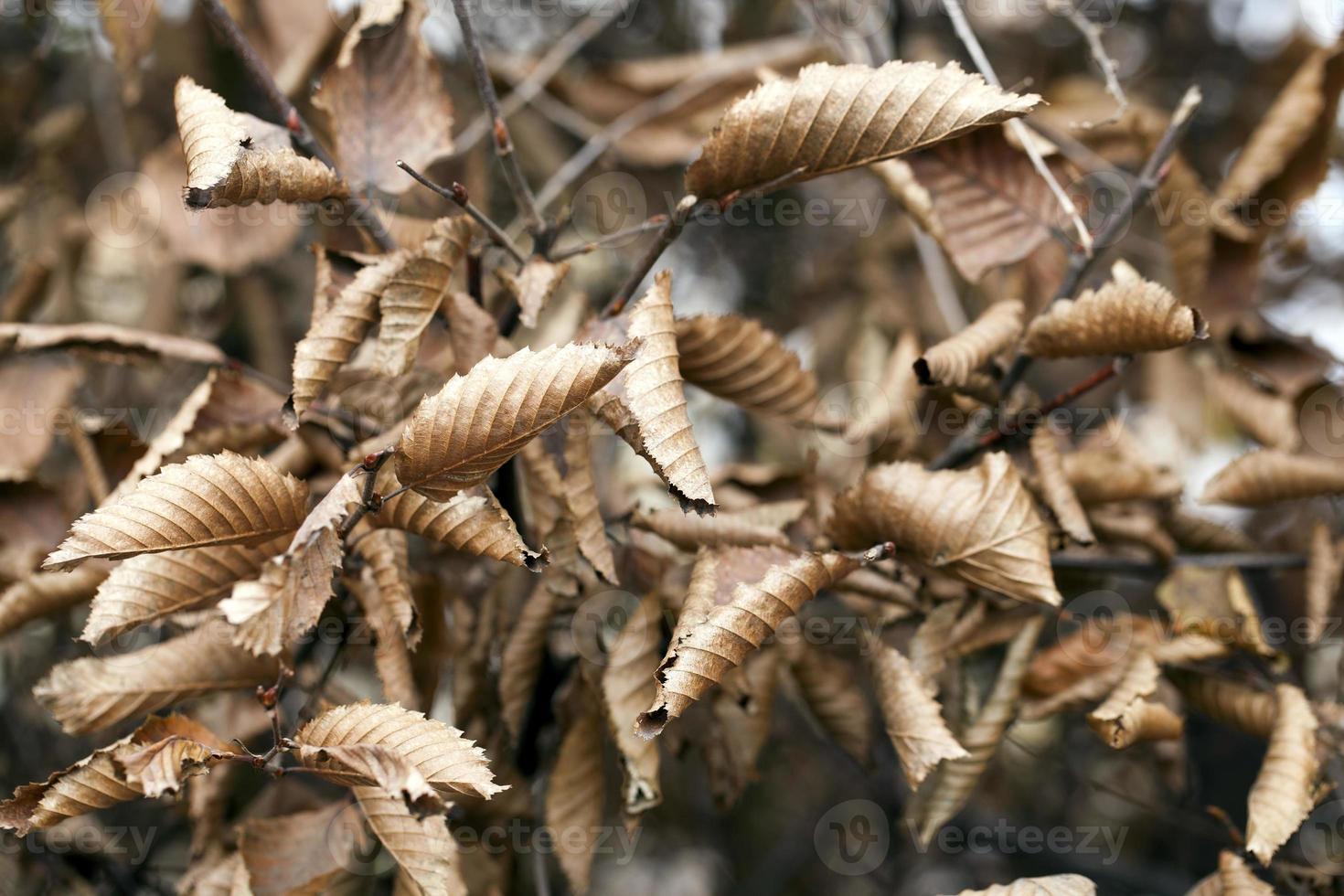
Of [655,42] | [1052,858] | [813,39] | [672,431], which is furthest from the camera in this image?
[655,42]

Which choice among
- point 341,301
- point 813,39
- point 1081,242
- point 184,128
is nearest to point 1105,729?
point 1081,242

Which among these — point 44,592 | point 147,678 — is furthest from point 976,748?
point 44,592

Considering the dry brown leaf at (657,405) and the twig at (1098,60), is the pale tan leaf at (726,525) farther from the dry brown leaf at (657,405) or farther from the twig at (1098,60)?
the twig at (1098,60)

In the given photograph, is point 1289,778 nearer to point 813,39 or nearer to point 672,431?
point 672,431

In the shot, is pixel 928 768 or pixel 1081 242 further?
pixel 1081 242

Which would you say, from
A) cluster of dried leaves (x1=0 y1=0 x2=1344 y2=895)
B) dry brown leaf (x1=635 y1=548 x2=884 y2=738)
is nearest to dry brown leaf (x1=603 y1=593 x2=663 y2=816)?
cluster of dried leaves (x1=0 y1=0 x2=1344 y2=895)

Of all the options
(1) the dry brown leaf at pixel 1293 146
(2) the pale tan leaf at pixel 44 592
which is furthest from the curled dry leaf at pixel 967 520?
(2) the pale tan leaf at pixel 44 592

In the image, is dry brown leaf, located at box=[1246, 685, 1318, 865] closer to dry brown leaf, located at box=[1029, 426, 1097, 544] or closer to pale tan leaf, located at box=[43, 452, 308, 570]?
dry brown leaf, located at box=[1029, 426, 1097, 544]
